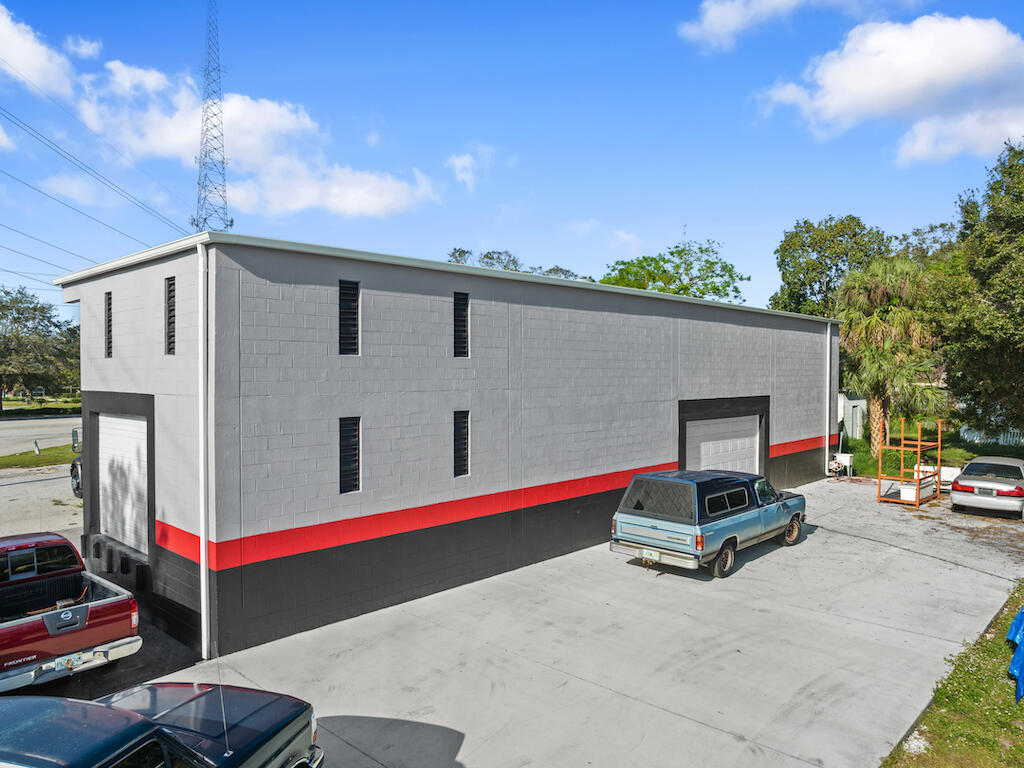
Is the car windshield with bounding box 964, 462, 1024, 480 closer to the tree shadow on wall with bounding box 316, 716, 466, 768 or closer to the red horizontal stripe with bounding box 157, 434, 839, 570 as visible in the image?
the red horizontal stripe with bounding box 157, 434, 839, 570

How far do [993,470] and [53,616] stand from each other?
68.9 feet

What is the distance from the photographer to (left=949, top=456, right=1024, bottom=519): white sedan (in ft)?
54.0

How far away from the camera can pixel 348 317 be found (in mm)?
10047

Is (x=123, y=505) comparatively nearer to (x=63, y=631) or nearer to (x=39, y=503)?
(x=63, y=631)

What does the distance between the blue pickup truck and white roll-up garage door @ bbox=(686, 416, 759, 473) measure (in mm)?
4322

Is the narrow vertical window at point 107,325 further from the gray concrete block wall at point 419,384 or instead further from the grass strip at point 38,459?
the grass strip at point 38,459

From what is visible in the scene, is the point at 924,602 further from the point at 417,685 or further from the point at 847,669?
the point at 417,685

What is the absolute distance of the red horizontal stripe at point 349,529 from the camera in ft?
28.9

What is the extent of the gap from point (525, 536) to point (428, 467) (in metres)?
2.82

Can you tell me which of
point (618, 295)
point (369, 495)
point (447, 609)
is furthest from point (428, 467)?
point (618, 295)

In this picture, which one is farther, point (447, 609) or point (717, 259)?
point (717, 259)

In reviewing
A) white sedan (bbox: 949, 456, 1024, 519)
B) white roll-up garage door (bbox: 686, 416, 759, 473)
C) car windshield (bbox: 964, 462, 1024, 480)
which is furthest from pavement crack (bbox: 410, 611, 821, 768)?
car windshield (bbox: 964, 462, 1024, 480)

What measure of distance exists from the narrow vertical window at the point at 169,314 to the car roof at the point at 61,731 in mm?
6279

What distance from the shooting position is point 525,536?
12.6m
